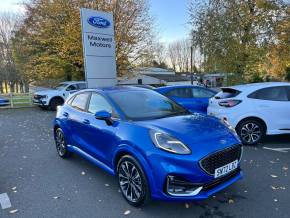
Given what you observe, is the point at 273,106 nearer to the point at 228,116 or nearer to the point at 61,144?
the point at 228,116

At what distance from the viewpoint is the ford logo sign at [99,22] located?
1144 cm

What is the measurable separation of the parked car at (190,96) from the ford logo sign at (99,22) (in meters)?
4.38

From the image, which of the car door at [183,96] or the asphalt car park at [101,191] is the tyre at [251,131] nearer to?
the asphalt car park at [101,191]

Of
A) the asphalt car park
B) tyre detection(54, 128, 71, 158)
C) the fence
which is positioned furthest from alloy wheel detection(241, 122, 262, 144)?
the fence

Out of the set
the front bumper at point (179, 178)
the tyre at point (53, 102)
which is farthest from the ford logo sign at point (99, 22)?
the front bumper at point (179, 178)

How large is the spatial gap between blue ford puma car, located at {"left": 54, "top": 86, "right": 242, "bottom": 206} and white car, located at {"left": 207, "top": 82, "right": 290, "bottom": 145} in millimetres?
2364

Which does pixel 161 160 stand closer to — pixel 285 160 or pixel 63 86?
pixel 285 160

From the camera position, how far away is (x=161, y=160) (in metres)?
3.29

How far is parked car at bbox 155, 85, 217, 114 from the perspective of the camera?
30.2 ft

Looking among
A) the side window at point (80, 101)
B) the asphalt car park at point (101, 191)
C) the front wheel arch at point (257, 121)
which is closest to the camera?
the asphalt car park at point (101, 191)

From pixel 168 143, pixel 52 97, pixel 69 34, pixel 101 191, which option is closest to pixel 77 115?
pixel 101 191

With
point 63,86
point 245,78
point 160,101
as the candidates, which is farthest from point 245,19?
point 160,101

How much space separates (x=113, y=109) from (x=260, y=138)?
407cm

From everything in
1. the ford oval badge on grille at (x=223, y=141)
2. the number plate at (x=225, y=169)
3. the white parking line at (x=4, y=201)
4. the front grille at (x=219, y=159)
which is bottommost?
the white parking line at (x=4, y=201)
